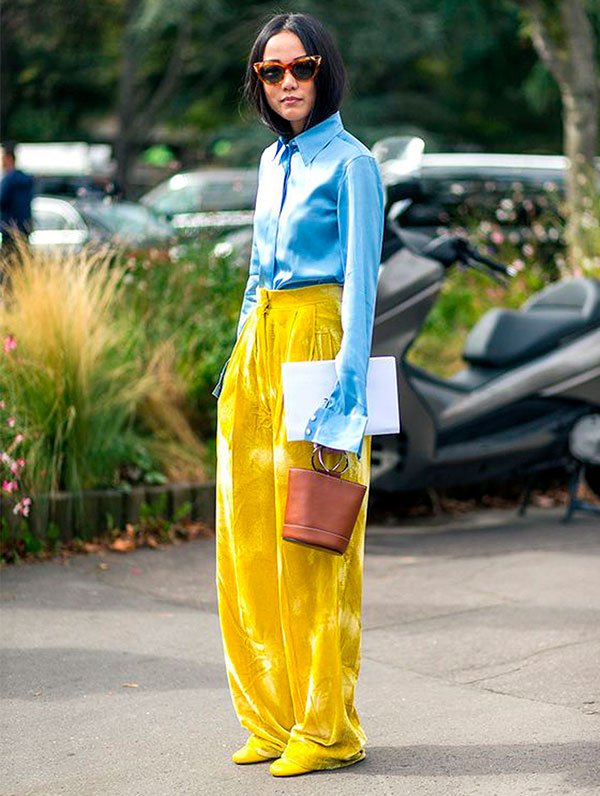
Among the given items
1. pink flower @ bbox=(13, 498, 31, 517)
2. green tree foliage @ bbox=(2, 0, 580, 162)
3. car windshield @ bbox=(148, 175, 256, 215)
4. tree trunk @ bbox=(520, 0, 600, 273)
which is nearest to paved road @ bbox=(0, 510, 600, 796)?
pink flower @ bbox=(13, 498, 31, 517)

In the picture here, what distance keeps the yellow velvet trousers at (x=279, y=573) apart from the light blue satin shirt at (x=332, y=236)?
9 cm

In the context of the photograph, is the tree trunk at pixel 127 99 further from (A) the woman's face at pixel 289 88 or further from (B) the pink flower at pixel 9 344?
(A) the woman's face at pixel 289 88

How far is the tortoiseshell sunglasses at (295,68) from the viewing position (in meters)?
3.84

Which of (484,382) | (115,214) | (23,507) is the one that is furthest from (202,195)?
(23,507)

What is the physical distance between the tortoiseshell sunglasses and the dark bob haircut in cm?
2

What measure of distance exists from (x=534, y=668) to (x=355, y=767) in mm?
1230

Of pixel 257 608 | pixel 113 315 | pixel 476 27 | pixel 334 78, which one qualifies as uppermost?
pixel 476 27

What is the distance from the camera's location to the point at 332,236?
3.85 metres

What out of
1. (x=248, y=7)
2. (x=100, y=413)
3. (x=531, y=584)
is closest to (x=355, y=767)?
(x=531, y=584)

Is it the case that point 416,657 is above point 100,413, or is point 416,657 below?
below

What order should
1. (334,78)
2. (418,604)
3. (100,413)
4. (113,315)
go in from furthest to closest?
1. (113,315)
2. (100,413)
3. (418,604)
4. (334,78)

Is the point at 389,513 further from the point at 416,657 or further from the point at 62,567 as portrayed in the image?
the point at 416,657

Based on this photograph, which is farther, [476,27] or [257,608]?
[476,27]

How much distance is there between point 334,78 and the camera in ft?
12.8
